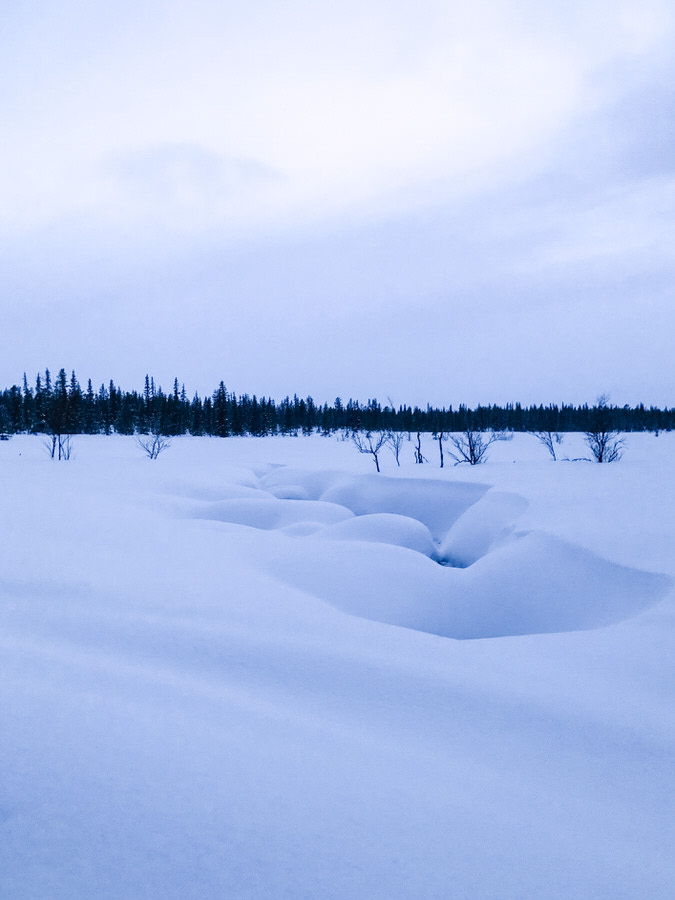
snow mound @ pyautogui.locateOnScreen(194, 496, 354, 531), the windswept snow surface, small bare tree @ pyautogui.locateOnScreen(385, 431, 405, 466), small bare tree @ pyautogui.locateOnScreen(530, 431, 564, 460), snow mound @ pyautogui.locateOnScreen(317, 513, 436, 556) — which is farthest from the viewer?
small bare tree @ pyautogui.locateOnScreen(385, 431, 405, 466)

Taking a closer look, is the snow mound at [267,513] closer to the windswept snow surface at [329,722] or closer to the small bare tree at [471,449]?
the windswept snow surface at [329,722]

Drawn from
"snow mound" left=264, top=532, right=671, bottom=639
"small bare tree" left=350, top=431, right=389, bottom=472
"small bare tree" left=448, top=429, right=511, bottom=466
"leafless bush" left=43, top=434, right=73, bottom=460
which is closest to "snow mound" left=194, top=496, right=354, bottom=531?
"snow mound" left=264, top=532, right=671, bottom=639

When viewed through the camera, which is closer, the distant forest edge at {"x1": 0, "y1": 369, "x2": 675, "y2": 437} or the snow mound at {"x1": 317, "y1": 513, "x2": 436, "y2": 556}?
the snow mound at {"x1": 317, "y1": 513, "x2": 436, "y2": 556}

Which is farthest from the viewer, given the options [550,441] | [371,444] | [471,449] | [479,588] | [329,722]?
[371,444]

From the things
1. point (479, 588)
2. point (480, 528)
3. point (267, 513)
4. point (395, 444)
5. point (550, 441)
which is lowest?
point (480, 528)

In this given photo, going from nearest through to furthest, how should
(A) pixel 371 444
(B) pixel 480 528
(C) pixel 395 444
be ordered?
(B) pixel 480 528 → (A) pixel 371 444 → (C) pixel 395 444

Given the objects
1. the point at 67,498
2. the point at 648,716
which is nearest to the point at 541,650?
the point at 648,716

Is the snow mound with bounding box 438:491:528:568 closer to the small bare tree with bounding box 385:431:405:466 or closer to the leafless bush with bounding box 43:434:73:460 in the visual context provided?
the small bare tree with bounding box 385:431:405:466

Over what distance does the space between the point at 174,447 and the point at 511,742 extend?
35386 millimetres

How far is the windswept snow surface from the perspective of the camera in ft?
6.16

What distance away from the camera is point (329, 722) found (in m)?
2.86

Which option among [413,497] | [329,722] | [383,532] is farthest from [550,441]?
[329,722]

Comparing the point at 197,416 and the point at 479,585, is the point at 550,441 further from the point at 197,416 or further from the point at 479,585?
the point at 197,416

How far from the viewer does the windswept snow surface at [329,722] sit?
6.16 ft
